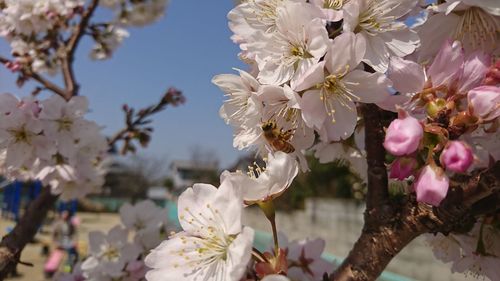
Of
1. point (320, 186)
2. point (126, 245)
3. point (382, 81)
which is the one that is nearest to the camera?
point (382, 81)

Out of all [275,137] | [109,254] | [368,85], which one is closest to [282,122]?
[275,137]

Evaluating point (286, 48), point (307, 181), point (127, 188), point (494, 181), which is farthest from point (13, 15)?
point (127, 188)

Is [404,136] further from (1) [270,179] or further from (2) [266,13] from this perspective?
(2) [266,13]

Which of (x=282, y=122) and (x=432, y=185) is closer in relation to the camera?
(x=432, y=185)

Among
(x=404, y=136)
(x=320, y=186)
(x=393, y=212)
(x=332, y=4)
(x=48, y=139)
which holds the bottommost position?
(x=320, y=186)

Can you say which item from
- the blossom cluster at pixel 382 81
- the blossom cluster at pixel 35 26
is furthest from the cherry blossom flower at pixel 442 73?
the blossom cluster at pixel 35 26
